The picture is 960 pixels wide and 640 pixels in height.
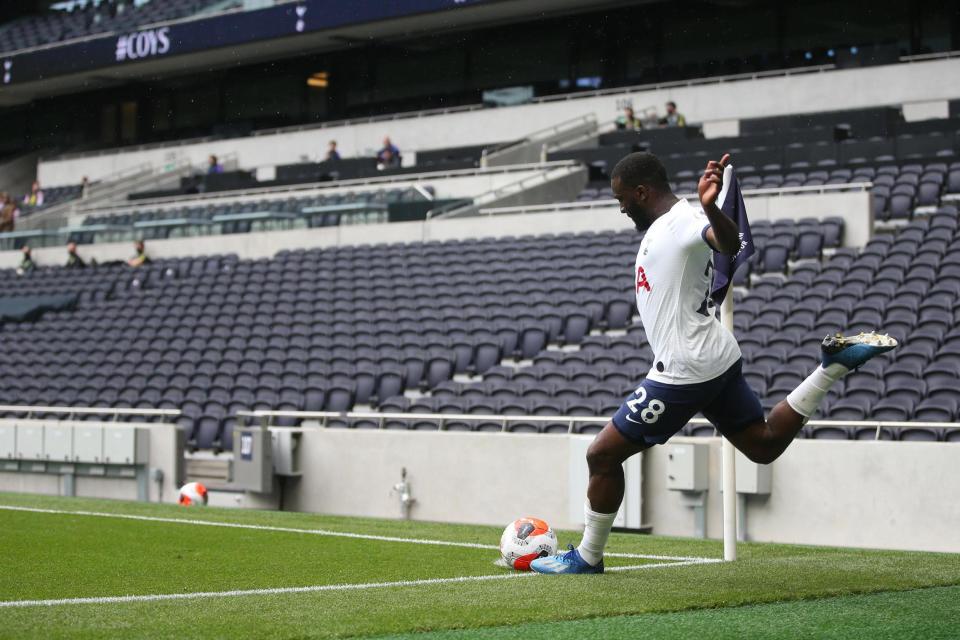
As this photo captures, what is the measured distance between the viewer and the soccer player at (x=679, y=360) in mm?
5355

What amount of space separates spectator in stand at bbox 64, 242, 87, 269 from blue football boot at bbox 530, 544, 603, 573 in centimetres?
2274

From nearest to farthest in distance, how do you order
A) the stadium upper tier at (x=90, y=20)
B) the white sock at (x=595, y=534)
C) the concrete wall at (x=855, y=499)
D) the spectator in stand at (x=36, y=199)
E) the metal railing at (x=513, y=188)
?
1. the white sock at (x=595, y=534)
2. the concrete wall at (x=855, y=499)
3. the metal railing at (x=513, y=188)
4. the spectator in stand at (x=36, y=199)
5. the stadium upper tier at (x=90, y=20)

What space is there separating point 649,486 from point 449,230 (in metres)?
11.5

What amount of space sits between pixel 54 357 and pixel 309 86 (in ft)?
62.0

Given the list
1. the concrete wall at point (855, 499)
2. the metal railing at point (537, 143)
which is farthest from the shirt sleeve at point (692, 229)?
the metal railing at point (537, 143)

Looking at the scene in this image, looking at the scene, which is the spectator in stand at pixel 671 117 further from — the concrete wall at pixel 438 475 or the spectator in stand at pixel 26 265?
the concrete wall at pixel 438 475

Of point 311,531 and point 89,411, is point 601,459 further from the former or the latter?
point 89,411

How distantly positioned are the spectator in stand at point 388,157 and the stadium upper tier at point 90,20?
9362 mm

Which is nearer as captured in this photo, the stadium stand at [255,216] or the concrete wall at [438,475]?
the concrete wall at [438,475]

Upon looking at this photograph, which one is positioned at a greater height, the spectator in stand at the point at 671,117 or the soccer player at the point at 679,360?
the spectator in stand at the point at 671,117

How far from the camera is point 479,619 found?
14.7ft

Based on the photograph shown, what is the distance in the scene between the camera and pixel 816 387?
551cm

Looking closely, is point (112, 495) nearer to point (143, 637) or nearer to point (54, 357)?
point (54, 357)

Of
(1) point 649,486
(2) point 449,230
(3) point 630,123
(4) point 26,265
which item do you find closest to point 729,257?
(1) point 649,486
